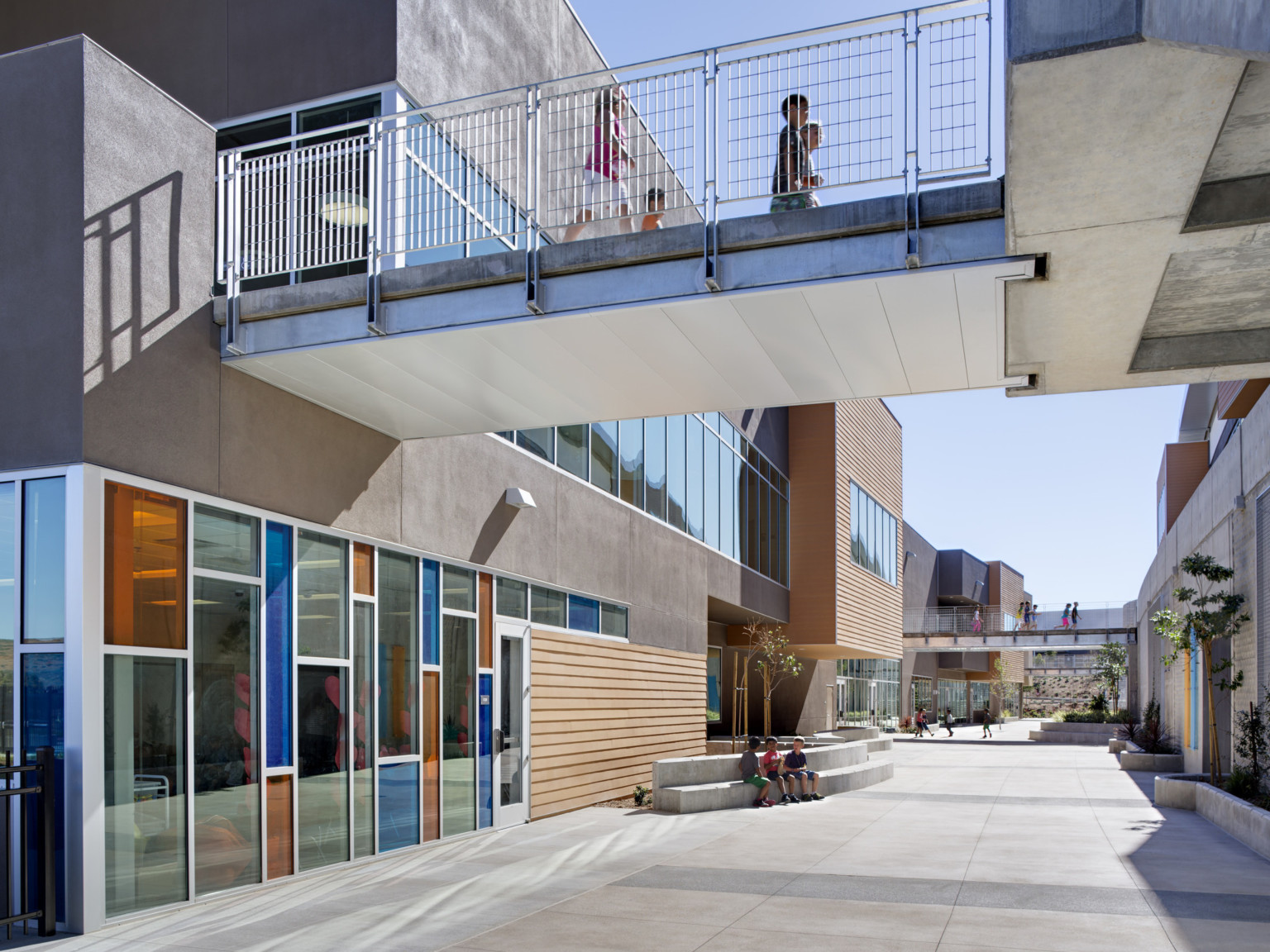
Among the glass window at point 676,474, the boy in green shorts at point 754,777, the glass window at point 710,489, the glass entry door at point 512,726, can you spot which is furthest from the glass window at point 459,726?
the glass window at point 710,489

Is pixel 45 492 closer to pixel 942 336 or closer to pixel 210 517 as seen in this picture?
pixel 210 517

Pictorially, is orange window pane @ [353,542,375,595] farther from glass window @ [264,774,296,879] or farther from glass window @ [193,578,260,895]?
glass window @ [264,774,296,879]

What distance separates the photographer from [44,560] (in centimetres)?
807

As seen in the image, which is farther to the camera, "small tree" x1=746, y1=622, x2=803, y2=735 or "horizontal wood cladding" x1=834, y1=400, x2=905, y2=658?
"horizontal wood cladding" x1=834, y1=400, x2=905, y2=658

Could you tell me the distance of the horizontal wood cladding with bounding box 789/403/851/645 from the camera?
32.0 m

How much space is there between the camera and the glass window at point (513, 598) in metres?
14.5

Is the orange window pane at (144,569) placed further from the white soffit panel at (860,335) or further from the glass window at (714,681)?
the glass window at (714,681)

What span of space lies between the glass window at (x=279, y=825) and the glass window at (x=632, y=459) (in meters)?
10.0

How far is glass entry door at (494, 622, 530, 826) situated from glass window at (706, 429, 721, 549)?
1007 centimetres

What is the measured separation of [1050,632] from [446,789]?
157 feet

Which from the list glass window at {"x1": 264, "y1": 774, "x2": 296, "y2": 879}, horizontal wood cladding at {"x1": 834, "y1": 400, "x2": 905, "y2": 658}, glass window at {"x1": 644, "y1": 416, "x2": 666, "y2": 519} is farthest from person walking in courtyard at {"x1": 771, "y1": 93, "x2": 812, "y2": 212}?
horizontal wood cladding at {"x1": 834, "y1": 400, "x2": 905, "y2": 658}

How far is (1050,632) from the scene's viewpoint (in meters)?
55.2

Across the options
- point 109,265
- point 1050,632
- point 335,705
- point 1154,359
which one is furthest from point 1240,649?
point 1050,632

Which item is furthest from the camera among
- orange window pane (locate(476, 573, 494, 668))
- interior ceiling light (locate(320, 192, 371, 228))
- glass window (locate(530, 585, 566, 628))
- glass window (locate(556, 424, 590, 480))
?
glass window (locate(556, 424, 590, 480))
